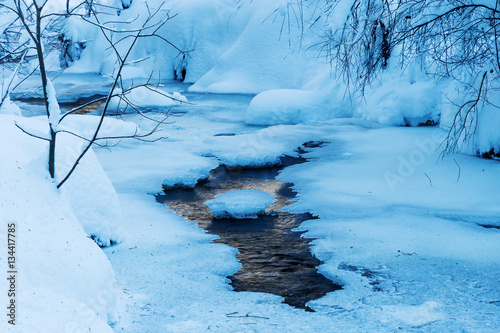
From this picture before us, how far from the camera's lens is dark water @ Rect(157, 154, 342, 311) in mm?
3604

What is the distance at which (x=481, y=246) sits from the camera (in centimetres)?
412

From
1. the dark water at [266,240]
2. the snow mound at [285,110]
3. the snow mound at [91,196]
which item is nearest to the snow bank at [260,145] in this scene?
the dark water at [266,240]

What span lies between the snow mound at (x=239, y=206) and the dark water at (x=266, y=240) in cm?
8

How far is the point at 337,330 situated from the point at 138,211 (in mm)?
3055

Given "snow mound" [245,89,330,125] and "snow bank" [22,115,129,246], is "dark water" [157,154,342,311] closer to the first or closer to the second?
"snow bank" [22,115,129,246]

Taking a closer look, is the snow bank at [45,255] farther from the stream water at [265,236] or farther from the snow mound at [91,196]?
the stream water at [265,236]

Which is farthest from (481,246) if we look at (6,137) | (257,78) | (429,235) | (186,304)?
(257,78)

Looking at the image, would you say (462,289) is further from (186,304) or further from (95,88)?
(95,88)

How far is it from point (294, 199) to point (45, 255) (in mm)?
3903

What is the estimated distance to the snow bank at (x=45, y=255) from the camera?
209 cm

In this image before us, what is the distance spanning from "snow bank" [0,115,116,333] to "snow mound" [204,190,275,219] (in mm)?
2478

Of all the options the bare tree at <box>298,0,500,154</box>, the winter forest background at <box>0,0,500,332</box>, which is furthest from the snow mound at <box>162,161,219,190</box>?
the bare tree at <box>298,0,500,154</box>

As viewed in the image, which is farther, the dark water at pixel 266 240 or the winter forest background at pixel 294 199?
the dark water at pixel 266 240

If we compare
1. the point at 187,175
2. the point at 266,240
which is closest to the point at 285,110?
the point at 187,175
